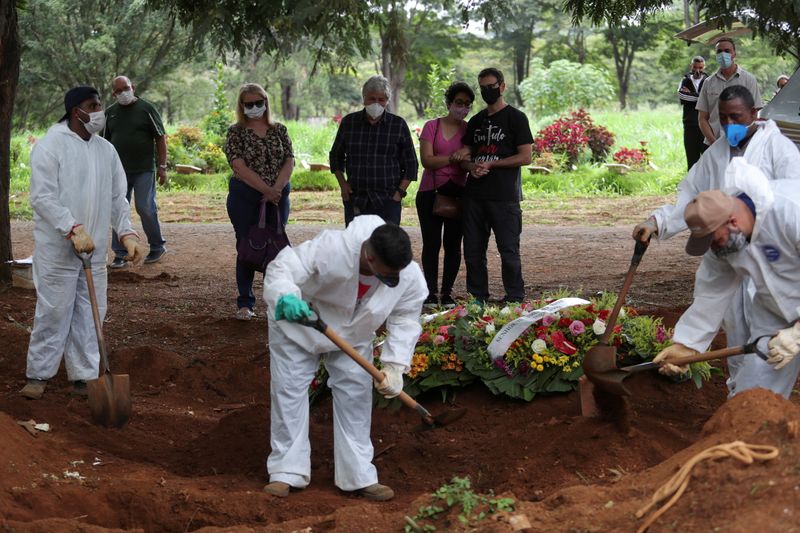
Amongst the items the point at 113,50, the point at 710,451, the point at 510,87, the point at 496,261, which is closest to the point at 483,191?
the point at 496,261

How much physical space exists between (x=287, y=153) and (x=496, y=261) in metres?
3.94

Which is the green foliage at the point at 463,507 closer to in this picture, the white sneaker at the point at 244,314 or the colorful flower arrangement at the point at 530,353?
the colorful flower arrangement at the point at 530,353

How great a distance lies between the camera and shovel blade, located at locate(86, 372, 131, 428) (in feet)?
20.4

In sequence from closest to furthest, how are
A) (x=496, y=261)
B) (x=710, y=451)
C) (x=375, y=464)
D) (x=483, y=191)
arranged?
(x=710, y=451) → (x=375, y=464) → (x=483, y=191) → (x=496, y=261)

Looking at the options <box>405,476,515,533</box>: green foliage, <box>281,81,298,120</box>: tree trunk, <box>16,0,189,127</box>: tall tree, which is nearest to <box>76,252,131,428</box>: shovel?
<box>405,476,515,533</box>: green foliage

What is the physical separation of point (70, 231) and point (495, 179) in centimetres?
333

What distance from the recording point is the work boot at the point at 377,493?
517 cm

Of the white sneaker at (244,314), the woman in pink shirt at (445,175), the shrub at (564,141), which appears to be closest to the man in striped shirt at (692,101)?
the woman in pink shirt at (445,175)

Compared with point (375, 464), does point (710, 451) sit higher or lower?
higher

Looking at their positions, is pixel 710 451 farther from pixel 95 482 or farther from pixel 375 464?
pixel 95 482

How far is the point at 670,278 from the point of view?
34.0 ft

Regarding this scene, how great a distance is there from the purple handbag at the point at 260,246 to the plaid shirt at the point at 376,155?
780 mm

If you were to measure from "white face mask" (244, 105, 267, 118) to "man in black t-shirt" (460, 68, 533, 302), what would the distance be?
160 cm

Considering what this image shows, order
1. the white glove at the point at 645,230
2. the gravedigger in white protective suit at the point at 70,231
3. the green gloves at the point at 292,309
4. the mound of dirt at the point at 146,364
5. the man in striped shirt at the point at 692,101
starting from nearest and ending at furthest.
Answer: the green gloves at the point at 292,309
the white glove at the point at 645,230
the gravedigger in white protective suit at the point at 70,231
the mound of dirt at the point at 146,364
the man in striped shirt at the point at 692,101
